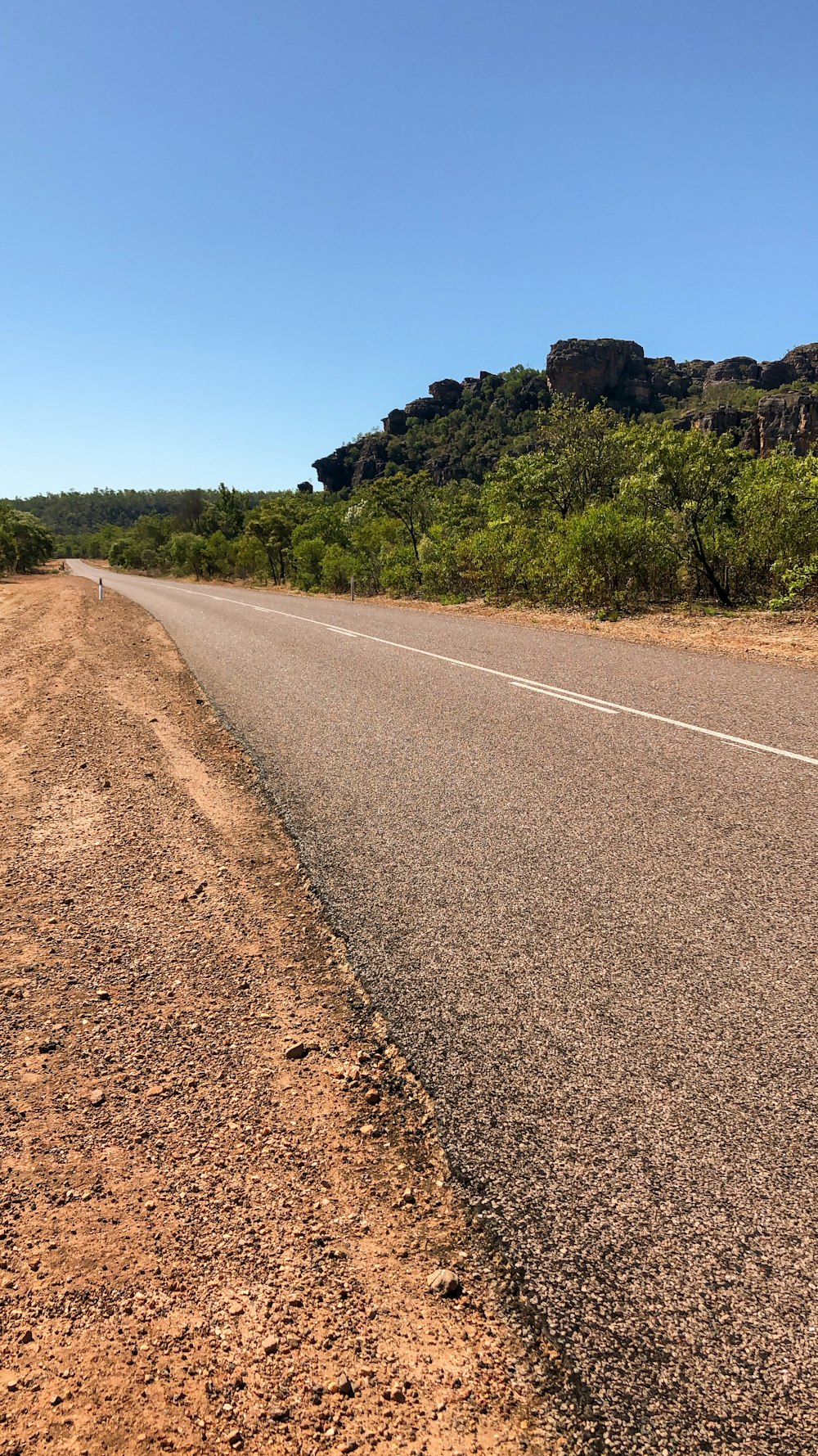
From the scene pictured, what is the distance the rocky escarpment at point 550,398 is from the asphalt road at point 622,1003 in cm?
9714

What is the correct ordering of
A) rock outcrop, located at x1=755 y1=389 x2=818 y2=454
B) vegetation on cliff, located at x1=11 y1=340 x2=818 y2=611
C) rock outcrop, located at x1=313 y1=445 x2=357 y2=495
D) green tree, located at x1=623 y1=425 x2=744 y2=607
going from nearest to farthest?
1. vegetation on cliff, located at x1=11 y1=340 x2=818 y2=611
2. green tree, located at x1=623 y1=425 x2=744 y2=607
3. rock outcrop, located at x1=755 y1=389 x2=818 y2=454
4. rock outcrop, located at x1=313 y1=445 x2=357 y2=495

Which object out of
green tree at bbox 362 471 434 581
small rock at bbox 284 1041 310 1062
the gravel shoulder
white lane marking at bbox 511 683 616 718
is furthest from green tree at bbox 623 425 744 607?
green tree at bbox 362 471 434 581

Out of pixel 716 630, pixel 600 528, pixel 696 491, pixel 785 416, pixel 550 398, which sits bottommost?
pixel 716 630

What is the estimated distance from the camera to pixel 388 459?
482ft

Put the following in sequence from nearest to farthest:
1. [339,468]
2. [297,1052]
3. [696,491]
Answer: [297,1052] → [696,491] → [339,468]

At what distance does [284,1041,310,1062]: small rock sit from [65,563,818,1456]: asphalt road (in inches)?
12.6

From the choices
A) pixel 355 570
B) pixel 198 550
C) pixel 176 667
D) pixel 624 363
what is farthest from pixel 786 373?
pixel 176 667

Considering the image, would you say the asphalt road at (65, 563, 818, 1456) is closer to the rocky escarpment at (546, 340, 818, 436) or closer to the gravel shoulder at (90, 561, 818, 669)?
the gravel shoulder at (90, 561, 818, 669)

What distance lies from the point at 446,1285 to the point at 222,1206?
1.97ft

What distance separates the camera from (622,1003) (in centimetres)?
258

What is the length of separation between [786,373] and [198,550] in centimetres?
11058

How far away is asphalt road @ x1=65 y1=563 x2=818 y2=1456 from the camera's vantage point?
1.50 m

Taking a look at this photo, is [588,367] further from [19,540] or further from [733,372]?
[19,540]

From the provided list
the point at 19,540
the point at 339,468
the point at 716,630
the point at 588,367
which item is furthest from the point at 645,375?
the point at 716,630
